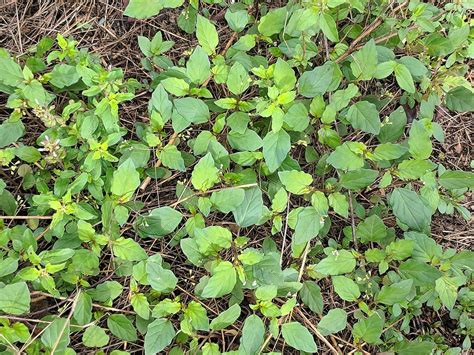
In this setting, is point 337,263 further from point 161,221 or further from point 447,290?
point 161,221

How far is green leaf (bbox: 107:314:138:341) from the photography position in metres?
1.80

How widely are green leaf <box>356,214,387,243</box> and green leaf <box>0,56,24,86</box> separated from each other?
5.19 ft

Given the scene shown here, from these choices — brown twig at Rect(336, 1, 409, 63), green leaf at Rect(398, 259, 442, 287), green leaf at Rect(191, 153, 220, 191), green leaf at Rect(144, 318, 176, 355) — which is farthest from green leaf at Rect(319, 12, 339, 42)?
green leaf at Rect(144, 318, 176, 355)

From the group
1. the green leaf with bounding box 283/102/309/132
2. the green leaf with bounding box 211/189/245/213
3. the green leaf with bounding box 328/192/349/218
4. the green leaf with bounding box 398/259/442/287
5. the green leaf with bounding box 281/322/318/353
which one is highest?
the green leaf with bounding box 283/102/309/132

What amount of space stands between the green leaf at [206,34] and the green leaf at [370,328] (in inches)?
52.1

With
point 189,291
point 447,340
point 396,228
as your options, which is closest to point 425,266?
point 396,228

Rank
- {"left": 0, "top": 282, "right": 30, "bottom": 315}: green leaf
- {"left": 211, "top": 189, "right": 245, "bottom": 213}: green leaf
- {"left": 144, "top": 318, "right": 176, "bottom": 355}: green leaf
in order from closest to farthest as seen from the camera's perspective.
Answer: {"left": 0, "top": 282, "right": 30, "bottom": 315}: green leaf
{"left": 144, "top": 318, "right": 176, "bottom": 355}: green leaf
{"left": 211, "top": 189, "right": 245, "bottom": 213}: green leaf

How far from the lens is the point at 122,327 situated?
5.91 feet

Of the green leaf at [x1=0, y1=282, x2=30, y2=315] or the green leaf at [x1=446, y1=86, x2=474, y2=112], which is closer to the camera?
the green leaf at [x1=0, y1=282, x2=30, y2=315]

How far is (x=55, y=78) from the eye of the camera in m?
1.99

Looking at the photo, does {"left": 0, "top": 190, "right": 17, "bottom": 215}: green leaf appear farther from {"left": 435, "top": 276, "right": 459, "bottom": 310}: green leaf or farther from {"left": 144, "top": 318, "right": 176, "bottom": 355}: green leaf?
{"left": 435, "top": 276, "right": 459, "bottom": 310}: green leaf

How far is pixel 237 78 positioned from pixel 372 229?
874mm

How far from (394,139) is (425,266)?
0.56 m

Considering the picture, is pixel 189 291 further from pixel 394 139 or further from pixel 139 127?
pixel 394 139
